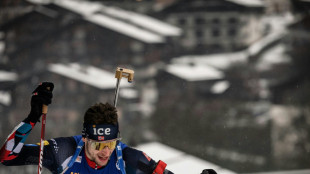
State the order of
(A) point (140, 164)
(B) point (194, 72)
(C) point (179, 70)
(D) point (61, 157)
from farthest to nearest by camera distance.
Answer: (B) point (194, 72), (C) point (179, 70), (A) point (140, 164), (D) point (61, 157)

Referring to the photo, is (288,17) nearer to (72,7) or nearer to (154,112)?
(154,112)

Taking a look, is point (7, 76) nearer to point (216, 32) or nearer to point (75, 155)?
point (216, 32)

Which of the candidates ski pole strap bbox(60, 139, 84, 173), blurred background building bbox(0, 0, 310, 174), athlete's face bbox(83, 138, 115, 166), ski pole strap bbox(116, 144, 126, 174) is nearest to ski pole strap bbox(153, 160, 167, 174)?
ski pole strap bbox(116, 144, 126, 174)

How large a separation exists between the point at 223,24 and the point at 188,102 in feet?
5.45

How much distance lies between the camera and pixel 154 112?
9.16 metres

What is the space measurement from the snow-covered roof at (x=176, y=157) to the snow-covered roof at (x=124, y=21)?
2.02m

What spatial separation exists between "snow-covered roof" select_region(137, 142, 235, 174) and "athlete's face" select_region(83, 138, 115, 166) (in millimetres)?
5300

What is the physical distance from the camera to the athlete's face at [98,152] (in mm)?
2682

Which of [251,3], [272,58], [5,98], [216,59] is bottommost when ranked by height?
[5,98]

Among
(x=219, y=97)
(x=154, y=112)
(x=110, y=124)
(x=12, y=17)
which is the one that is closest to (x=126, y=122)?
(x=154, y=112)

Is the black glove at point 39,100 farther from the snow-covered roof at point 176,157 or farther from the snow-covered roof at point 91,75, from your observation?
the snow-covered roof at point 91,75

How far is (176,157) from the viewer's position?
28.5ft

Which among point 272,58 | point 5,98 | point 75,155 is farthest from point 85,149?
point 272,58

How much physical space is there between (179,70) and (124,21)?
1.35m
